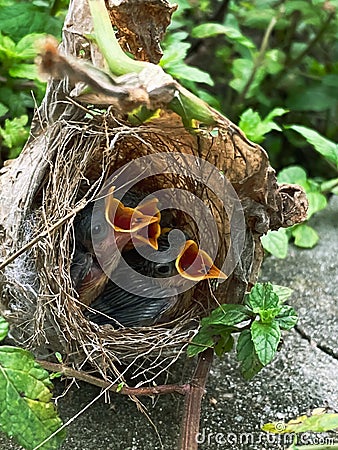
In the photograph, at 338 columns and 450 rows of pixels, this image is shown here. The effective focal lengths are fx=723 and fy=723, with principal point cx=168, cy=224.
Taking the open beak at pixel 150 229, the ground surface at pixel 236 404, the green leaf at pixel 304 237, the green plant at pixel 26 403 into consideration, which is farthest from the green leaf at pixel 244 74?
the green plant at pixel 26 403

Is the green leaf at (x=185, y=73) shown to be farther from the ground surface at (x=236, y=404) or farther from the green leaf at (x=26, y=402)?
the green leaf at (x=26, y=402)

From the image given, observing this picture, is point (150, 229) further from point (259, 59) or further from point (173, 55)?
point (259, 59)

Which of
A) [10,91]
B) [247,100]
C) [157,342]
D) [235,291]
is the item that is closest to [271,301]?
[235,291]

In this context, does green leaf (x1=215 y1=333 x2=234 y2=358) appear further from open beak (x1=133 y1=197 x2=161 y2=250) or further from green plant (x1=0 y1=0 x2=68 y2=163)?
green plant (x1=0 y1=0 x2=68 y2=163)

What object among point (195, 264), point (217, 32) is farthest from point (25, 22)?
point (195, 264)

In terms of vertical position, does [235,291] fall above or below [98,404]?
above

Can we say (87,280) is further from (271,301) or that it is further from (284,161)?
(284,161)
